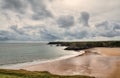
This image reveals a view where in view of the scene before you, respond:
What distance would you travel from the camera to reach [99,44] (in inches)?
6048

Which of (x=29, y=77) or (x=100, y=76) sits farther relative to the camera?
(x=100, y=76)

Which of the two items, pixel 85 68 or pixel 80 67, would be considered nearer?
pixel 85 68

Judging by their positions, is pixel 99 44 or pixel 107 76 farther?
pixel 99 44

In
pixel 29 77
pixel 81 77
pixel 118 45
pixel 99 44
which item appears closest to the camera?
pixel 29 77

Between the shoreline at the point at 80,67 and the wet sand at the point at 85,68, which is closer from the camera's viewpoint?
the wet sand at the point at 85,68

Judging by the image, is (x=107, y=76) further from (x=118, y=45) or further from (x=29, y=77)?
(x=118, y=45)

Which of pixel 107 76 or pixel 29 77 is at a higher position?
pixel 29 77

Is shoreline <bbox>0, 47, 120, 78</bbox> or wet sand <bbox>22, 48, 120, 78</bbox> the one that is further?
shoreline <bbox>0, 47, 120, 78</bbox>

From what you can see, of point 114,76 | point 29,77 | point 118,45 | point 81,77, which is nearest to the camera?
point 29,77

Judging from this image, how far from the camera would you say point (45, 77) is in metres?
24.0

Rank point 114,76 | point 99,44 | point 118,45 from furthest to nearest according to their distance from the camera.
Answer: point 99,44, point 118,45, point 114,76

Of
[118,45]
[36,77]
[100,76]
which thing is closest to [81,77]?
[100,76]

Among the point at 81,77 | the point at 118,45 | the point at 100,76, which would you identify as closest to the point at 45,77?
the point at 81,77

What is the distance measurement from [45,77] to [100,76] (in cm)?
1281
